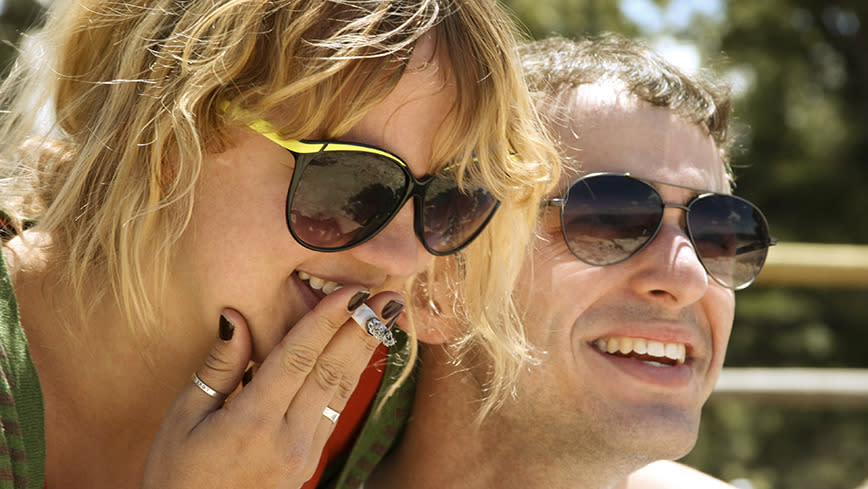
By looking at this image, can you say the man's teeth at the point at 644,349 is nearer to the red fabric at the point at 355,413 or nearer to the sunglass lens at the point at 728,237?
the sunglass lens at the point at 728,237

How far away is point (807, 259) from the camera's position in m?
4.06

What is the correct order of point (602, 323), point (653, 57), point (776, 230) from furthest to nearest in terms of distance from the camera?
point (776, 230), point (653, 57), point (602, 323)

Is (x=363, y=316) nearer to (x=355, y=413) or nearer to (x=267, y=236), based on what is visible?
(x=267, y=236)

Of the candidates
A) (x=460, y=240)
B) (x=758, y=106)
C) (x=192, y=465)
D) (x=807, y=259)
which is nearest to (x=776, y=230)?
(x=758, y=106)

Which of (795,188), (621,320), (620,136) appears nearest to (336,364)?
(621,320)

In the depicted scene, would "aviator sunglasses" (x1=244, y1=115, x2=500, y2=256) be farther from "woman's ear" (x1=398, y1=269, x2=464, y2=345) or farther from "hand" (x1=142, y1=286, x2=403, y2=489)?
"woman's ear" (x1=398, y1=269, x2=464, y2=345)

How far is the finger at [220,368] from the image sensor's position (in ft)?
5.66

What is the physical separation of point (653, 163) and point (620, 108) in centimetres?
17

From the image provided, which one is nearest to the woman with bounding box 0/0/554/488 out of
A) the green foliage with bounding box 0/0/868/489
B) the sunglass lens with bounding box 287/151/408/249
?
the sunglass lens with bounding box 287/151/408/249

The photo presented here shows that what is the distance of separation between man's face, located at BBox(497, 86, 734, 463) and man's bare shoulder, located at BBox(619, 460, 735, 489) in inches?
14.0

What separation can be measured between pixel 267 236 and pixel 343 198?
0.55 feet

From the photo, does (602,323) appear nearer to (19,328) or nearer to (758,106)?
(19,328)

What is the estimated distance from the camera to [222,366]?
5.71 ft

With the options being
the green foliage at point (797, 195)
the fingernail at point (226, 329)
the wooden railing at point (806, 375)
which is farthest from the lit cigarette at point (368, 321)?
the green foliage at point (797, 195)
